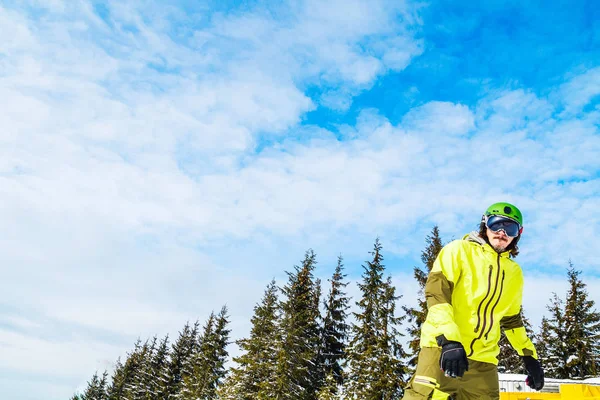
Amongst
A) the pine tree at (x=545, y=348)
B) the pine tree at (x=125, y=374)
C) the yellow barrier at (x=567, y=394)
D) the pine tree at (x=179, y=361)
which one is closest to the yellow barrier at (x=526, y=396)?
the yellow barrier at (x=567, y=394)

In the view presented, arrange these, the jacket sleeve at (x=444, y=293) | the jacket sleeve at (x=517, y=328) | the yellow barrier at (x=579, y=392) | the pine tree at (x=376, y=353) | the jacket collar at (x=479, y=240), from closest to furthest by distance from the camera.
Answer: the jacket sleeve at (x=444, y=293), the jacket collar at (x=479, y=240), the jacket sleeve at (x=517, y=328), the yellow barrier at (x=579, y=392), the pine tree at (x=376, y=353)

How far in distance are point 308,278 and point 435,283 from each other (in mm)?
28010

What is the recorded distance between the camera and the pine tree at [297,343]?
Answer: 25.2 m

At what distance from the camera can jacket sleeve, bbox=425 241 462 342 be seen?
345 cm

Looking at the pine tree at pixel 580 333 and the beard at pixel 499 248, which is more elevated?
the pine tree at pixel 580 333

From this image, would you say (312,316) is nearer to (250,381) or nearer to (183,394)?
(250,381)

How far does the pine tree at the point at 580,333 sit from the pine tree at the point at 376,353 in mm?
12487

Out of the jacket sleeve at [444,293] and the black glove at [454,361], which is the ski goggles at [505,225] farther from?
the black glove at [454,361]

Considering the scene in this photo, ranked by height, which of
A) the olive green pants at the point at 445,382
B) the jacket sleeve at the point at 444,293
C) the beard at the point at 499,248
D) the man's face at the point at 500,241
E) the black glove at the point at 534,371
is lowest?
the olive green pants at the point at 445,382

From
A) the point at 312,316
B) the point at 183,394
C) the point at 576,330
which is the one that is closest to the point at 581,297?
the point at 576,330

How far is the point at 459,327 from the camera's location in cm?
377

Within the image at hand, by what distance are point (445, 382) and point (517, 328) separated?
116 cm

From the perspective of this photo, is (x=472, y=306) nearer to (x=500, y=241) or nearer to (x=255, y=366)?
(x=500, y=241)

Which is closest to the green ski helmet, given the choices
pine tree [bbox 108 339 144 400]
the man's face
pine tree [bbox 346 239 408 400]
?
the man's face
